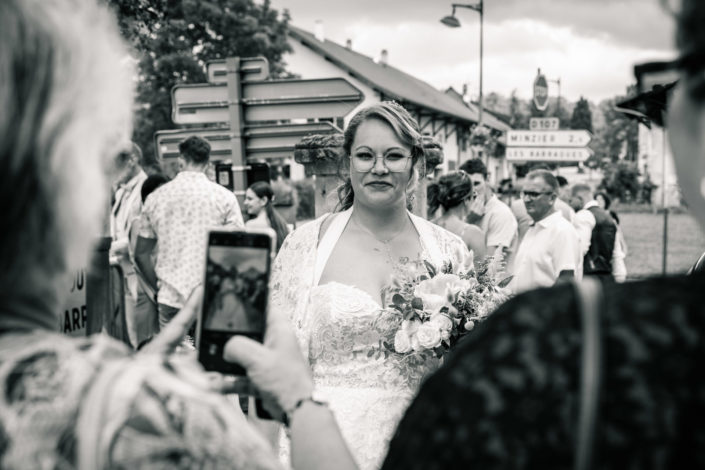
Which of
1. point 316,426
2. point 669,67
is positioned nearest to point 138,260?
point 316,426

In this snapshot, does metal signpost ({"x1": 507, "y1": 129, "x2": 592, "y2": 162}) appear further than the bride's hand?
Yes

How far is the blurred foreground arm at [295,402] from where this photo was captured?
1.34 metres

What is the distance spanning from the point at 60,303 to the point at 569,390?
76 centimetres

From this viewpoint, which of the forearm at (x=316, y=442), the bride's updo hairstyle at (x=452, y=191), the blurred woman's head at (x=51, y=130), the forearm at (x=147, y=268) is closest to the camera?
the blurred woman's head at (x=51, y=130)

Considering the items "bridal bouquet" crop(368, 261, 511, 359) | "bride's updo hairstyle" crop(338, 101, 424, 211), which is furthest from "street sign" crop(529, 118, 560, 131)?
"bridal bouquet" crop(368, 261, 511, 359)

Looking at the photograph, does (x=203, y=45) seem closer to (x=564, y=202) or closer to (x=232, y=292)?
(x=564, y=202)

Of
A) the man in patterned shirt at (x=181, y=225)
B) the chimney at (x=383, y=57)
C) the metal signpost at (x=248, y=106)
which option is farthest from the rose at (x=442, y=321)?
the chimney at (x=383, y=57)

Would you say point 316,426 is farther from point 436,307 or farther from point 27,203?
point 436,307

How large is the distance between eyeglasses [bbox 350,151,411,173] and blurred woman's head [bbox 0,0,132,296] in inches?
87.5

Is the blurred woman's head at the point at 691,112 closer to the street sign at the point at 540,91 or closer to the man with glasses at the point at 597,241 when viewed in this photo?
the man with glasses at the point at 597,241

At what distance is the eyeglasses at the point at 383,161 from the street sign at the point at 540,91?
72.0 ft

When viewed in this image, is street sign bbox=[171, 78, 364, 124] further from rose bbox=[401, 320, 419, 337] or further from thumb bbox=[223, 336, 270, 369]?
thumb bbox=[223, 336, 270, 369]

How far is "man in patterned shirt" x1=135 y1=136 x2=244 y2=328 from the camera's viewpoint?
633 centimetres

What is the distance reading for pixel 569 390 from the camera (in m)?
0.87
